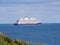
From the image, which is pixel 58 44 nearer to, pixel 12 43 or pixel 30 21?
pixel 12 43

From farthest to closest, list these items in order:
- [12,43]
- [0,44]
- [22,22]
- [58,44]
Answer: [22,22]
[58,44]
[12,43]
[0,44]

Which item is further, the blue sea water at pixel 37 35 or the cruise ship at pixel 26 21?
the cruise ship at pixel 26 21

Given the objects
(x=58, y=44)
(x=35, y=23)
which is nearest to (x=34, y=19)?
(x=35, y=23)

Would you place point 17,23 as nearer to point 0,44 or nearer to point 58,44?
point 58,44

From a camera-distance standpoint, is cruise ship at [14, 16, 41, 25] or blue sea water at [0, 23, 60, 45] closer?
blue sea water at [0, 23, 60, 45]

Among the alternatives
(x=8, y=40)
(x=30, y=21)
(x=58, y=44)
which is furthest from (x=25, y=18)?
(x=8, y=40)

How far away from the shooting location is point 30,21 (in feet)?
382

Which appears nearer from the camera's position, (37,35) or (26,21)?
(37,35)

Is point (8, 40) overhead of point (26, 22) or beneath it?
overhead

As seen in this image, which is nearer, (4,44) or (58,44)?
(4,44)

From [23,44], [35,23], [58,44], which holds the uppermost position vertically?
[23,44]

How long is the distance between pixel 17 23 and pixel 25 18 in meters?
4.37

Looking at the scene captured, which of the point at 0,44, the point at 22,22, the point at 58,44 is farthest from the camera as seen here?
the point at 22,22

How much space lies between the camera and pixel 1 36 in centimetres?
1134
